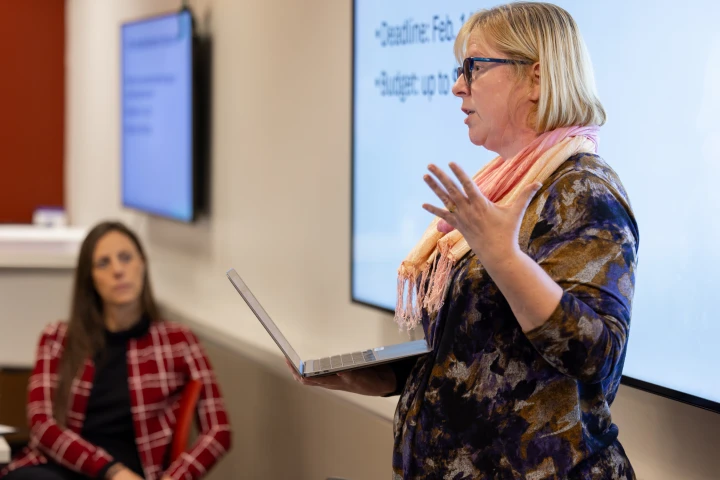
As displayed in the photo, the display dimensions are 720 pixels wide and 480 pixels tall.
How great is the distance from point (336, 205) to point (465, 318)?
184 centimetres

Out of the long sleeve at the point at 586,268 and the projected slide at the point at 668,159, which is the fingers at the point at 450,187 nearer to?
the long sleeve at the point at 586,268

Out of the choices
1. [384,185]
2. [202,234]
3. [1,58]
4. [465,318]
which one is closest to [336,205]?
[384,185]

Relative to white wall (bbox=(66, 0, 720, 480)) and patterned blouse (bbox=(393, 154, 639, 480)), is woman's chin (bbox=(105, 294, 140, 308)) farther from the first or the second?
patterned blouse (bbox=(393, 154, 639, 480))

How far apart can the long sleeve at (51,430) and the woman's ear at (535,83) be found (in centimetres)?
229

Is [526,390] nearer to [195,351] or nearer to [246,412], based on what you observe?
[195,351]

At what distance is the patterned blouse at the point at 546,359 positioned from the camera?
51.9 inches

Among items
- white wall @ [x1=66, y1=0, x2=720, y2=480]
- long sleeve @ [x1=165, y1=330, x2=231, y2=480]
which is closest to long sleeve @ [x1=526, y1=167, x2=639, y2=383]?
white wall @ [x1=66, y1=0, x2=720, y2=480]

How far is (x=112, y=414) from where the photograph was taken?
345 centimetres

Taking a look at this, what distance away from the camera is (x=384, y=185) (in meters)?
2.88

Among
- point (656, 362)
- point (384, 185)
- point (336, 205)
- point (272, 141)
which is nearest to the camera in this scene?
point (656, 362)

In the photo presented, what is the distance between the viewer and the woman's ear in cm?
152

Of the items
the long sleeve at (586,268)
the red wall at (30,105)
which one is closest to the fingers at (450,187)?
the long sleeve at (586,268)

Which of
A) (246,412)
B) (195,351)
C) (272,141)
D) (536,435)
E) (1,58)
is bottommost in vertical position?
(246,412)

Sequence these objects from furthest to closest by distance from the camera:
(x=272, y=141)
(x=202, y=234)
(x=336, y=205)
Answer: (x=202, y=234) < (x=272, y=141) < (x=336, y=205)
